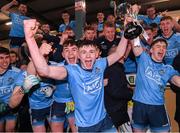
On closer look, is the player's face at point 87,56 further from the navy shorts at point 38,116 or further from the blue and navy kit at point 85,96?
the navy shorts at point 38,116

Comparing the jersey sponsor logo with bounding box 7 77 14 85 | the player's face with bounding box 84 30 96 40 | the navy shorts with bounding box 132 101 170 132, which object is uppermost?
the player's face with bounding box 84 30 96 40

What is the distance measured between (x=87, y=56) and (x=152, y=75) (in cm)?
121

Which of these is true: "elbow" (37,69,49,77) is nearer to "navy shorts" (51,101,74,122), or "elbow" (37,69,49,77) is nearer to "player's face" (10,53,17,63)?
"navy shorts" (51,101,74,122)

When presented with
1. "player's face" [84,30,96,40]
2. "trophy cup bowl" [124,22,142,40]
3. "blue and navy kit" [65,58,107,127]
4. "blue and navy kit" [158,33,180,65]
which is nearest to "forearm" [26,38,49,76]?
"blue and navy kit" [65,58,107,127]

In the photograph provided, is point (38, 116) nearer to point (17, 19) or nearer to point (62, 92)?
point (62, 92)

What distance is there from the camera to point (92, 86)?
11.7 feet

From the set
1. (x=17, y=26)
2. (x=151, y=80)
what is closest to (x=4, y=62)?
(x=151, y=80)

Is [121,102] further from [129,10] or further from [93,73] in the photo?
[129,10]

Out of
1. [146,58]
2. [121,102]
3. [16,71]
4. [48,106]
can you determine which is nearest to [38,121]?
[48,106]

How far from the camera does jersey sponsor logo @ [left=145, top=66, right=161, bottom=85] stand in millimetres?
4271

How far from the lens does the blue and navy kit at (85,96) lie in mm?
3520

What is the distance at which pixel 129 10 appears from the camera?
4184 millimetres

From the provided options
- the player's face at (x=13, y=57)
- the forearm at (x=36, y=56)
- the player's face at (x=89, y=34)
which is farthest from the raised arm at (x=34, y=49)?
the player's face at (x=13, y=57)

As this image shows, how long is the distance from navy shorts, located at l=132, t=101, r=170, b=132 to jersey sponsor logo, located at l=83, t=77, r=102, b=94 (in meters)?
0.98
